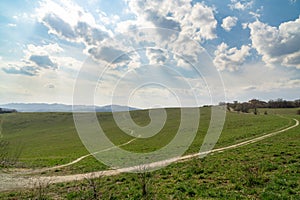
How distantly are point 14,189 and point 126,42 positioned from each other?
13.1 m

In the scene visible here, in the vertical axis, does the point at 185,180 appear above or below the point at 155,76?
below

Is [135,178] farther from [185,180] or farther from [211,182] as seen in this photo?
[211,182]

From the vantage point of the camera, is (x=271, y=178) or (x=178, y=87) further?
(x=178, y=87)

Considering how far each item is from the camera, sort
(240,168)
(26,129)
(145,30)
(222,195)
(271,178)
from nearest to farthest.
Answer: (222,195) < (271,178) < (240,168) < (145,30) < (26,129)

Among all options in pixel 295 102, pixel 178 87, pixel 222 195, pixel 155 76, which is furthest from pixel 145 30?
pixel 295 102

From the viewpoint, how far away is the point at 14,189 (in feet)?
50.6

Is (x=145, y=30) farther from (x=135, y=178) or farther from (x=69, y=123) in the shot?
(x=69, y=123)

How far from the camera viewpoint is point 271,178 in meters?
11.9

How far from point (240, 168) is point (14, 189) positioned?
1508 cm

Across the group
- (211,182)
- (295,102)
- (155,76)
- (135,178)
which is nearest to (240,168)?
(211,182)

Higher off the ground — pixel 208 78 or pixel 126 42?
pixel 126 42

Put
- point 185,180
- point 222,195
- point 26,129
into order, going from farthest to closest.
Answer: point 26,129, point 185,180, point 222,195

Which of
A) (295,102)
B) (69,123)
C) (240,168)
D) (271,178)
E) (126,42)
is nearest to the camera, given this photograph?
(271,178)

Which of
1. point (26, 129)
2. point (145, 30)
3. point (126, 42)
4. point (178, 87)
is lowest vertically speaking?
point (26, 129)
